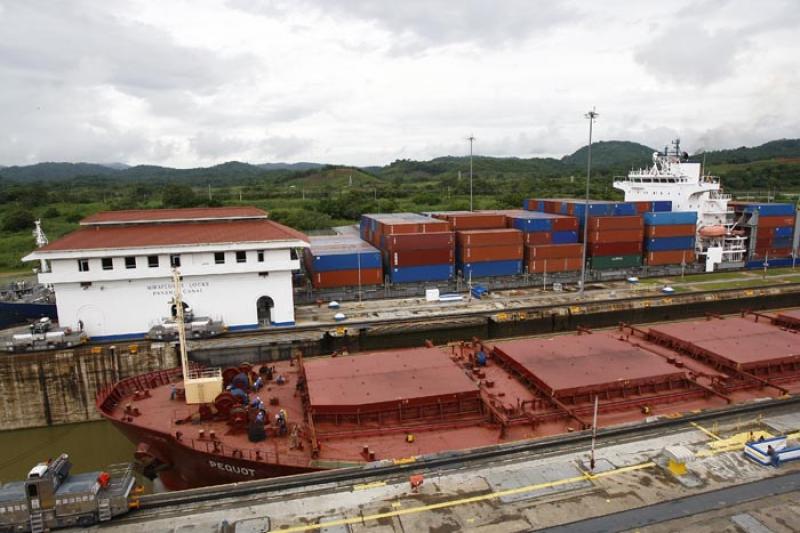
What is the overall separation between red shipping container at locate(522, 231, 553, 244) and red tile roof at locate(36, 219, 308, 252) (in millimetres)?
19894

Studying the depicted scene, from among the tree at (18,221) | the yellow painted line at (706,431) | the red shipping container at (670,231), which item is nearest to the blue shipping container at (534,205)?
the red shipping container at (670,231)

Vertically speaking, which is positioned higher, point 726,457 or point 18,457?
point 726,457

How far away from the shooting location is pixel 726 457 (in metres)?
14.6

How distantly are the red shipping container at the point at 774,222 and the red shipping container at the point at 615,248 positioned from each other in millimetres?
13645

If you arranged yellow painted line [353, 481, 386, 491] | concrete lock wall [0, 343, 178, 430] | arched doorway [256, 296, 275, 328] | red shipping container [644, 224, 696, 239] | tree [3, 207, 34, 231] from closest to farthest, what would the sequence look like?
yellow painted line [353, 481, 386, 491], concrete lock wall [0, 343, 178, 430], arched doorway [256, 296, 275, 328], red shipping container [644, 224, 696, 239], tree [3, 207, 34, 231]

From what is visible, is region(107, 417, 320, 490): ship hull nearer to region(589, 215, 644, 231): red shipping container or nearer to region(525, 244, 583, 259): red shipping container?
region(525, 244, 583, 259): red shipping container

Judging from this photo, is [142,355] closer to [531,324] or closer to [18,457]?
[18,457]

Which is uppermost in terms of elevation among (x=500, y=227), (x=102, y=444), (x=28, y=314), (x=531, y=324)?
(x=500, y=227)

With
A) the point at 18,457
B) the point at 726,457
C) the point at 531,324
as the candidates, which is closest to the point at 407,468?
the point at 726,457

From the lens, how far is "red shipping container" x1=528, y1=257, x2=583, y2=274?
40.4 m

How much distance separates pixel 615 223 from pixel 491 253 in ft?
38.6

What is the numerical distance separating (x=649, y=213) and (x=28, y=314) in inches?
1890

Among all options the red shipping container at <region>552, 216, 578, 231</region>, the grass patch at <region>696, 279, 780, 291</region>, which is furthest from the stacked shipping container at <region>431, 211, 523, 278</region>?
the grass patch at <region>696, 279, 780, 291</region>

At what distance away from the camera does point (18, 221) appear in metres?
74.6
